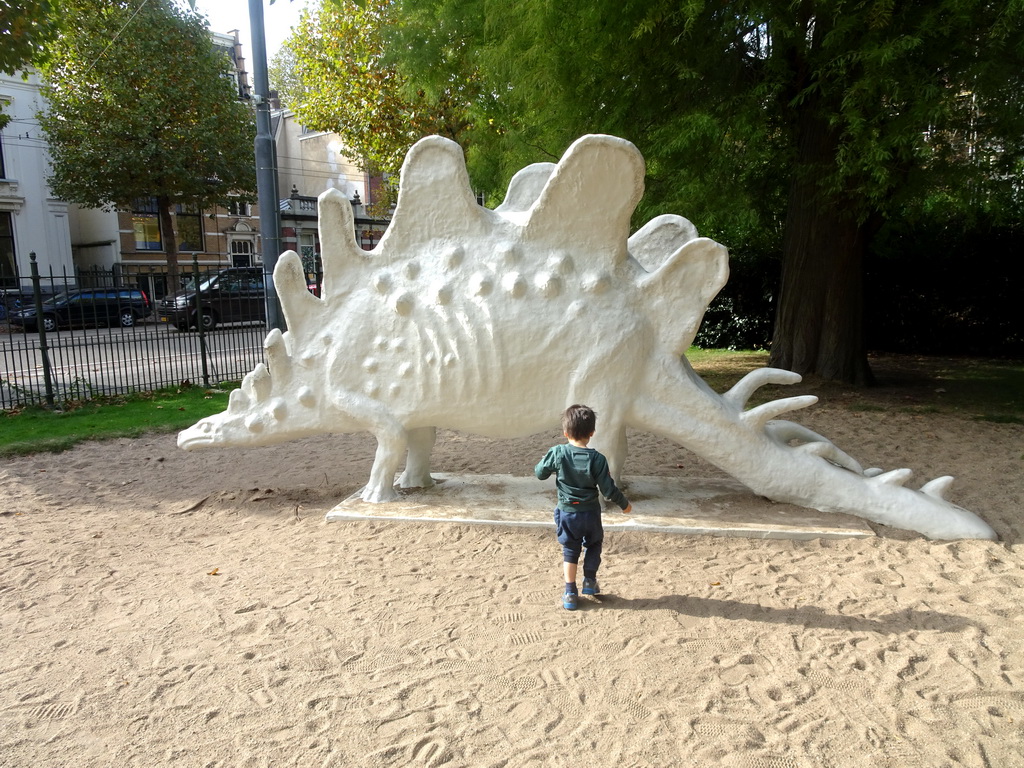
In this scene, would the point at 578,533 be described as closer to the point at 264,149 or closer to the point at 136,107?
the point at 264,149

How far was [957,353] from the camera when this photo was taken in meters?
13.5

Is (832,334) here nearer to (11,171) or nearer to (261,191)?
(261,191)

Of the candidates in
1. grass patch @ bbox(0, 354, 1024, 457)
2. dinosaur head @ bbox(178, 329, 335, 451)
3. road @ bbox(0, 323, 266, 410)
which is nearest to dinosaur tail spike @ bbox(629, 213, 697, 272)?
dinosaur head @ bbox(178, 329, 335, 451)

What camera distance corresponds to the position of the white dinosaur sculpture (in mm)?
4504

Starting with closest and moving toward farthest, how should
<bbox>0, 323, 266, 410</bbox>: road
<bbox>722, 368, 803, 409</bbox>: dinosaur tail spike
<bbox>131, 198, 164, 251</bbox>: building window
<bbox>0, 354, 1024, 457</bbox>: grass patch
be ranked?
<bbox>722, 368, 803, 409</bbox>: dinosaur tail spike
<bbox>0, 354, 1024, 457</bbox>: grass patch
<bbox>0, 323, 266, 410</bbox>: road
<bbox>131, 198, 164, 251</bbox>: building window

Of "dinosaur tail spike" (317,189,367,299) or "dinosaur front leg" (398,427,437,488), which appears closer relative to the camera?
"dinosaur tail spike" (317,189,367,299)

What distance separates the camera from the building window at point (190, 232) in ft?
94.9

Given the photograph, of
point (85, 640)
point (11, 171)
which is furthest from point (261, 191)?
point (11, 171)

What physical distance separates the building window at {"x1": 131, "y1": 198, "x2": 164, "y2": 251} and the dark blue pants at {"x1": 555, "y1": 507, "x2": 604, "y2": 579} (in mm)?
27452

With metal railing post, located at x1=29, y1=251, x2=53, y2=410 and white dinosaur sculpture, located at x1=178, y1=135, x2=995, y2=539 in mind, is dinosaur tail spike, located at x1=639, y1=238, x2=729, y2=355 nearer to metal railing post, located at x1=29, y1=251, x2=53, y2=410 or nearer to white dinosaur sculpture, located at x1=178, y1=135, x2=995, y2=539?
white dinosaur sculpture, located at x1=178, y1=135, x2=995, y2=539

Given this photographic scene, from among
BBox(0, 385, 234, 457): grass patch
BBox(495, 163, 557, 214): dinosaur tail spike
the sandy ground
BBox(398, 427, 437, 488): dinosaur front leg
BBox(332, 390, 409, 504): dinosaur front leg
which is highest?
BBox(495, 163, 557, 214): dinosaur tail spike

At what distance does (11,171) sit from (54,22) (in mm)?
17782

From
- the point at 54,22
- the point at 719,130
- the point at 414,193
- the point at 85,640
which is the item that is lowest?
the point at 85,640

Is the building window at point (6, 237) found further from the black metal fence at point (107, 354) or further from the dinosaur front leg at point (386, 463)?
the dinosaur front leg at point (386, 463)
